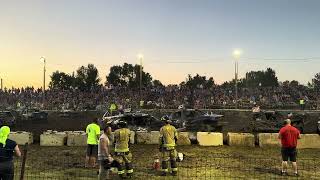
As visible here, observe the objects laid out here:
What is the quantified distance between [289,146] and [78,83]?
8031 cm

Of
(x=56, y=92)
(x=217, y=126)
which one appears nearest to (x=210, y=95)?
(x=56, y=92)

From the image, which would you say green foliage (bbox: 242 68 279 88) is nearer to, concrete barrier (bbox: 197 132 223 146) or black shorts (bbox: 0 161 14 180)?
concrete barrier (bbox: 197 132 223 146)

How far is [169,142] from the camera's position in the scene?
1519 centimetres

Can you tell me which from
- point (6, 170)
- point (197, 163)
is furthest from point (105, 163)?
point (197, 163)

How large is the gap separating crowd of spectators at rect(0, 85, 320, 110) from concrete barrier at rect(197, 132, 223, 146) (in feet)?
113

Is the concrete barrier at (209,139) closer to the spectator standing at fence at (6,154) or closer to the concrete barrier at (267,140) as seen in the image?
the concrete barrier at (267,140)

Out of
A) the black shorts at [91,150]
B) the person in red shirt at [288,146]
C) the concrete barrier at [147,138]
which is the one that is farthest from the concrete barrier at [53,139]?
the person in red shirt at [288,146]

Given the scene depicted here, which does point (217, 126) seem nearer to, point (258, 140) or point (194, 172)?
point (258, 140)

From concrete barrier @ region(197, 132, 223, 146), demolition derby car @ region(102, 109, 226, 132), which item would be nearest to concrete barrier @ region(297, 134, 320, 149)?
concrete barrier @ region(197, 132, 223, 146)

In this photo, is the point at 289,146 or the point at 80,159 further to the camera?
the point at 80,159

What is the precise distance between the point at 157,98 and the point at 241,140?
4442 cm

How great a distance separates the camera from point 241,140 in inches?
901

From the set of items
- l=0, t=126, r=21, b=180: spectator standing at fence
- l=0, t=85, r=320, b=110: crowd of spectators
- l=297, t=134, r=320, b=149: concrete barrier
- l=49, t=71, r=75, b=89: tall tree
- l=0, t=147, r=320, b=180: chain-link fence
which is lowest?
l=0, t=147, r=320, b=180: chain-link fence

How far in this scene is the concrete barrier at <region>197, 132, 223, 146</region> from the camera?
75.4 feet
